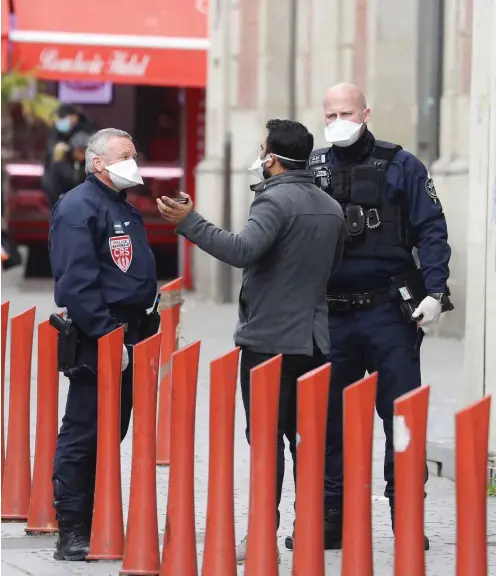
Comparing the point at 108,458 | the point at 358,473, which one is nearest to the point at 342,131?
the point at 108,458

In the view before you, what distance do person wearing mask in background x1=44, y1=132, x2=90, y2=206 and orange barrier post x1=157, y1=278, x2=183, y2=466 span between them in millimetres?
9095

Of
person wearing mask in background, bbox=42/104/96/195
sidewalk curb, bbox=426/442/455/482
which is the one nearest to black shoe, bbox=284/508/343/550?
sidewalk curb, bbox=426/442/455/482

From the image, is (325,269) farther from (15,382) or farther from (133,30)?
(133,30)

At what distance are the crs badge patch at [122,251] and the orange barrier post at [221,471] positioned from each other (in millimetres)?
999

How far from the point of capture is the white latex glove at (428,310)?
→ 6922 mm

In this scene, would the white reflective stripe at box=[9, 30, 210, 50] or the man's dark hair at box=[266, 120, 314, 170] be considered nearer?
the man's dark hair at box=[266, 120, 314, 170]

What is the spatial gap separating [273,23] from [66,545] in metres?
12.4

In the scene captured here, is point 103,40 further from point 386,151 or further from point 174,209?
point 174,209

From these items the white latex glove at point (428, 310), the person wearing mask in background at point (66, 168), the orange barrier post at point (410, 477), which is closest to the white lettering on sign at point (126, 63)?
the person wearing mask in background at point (66, 168)

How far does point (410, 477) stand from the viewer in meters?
5.09

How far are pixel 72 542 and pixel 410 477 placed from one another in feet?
6.95

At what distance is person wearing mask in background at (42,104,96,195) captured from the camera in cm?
1886

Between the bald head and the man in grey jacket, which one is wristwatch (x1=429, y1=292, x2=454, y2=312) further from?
the bald head

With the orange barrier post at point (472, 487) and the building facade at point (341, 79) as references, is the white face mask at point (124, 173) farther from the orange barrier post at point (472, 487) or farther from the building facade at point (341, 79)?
the building facade at point (341, 79)
